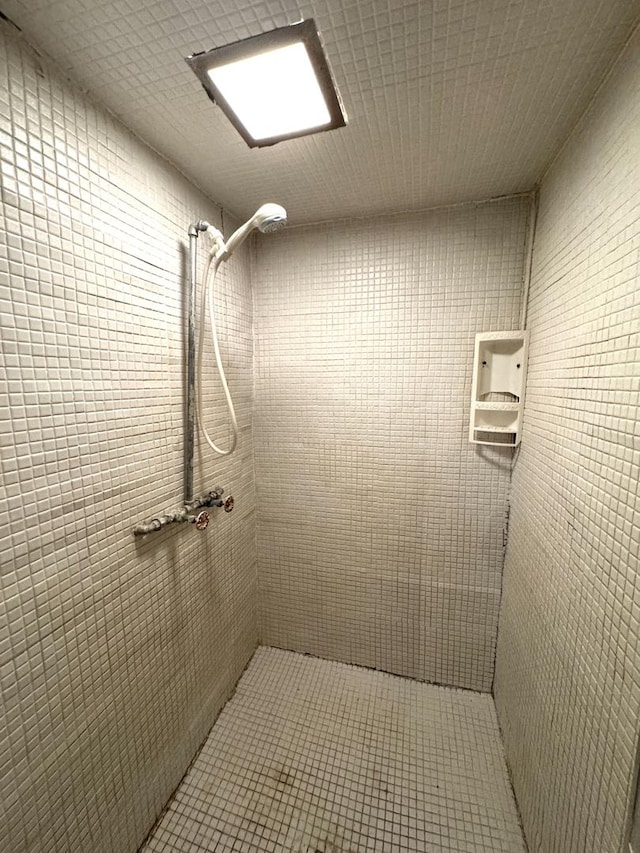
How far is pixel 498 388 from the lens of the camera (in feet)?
4.16

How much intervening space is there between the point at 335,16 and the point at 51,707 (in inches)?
59.3

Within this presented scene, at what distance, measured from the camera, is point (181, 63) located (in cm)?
68

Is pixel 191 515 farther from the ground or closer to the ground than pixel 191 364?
closer to the ground

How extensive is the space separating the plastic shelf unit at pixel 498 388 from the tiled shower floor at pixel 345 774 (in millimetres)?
1155

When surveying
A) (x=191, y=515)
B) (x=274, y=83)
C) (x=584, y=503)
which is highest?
(x=274, y=83)

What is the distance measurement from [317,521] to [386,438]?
0.51 m

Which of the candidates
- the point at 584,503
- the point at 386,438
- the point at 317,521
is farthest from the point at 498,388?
the point at 317,521

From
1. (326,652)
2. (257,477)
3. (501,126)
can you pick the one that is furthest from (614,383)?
(326,652)

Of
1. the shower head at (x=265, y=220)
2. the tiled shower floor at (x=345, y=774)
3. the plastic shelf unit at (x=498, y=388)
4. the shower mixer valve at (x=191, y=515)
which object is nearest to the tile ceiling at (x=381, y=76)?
the shower head at (x=265, y=220)

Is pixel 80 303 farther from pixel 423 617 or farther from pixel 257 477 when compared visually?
pixel 423 617

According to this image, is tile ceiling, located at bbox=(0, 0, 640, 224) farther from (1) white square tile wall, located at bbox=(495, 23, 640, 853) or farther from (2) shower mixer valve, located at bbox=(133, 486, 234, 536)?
(2) shower mixer valve, located at bbox=(133, 486, 234, 536)

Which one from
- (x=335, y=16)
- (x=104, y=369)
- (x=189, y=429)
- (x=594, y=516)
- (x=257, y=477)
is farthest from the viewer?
(x=257, y=477)

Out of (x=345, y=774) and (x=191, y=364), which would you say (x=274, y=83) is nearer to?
(x=191, y=364)

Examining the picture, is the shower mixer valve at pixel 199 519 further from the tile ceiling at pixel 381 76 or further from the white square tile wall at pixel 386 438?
the tile ceiling at pixel 381 76
